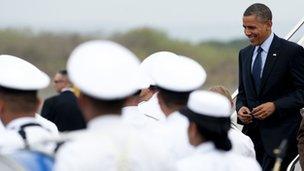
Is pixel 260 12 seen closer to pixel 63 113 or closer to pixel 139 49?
pixel 63 113

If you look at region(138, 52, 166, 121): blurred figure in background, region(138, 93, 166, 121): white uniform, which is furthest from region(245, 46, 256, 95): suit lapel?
region(138, 93, 166, 121): white uniform

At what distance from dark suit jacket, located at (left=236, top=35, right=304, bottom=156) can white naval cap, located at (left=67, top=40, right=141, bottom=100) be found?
3.51m

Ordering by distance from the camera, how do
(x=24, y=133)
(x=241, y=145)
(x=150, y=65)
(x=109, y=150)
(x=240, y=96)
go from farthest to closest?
(x=240, y=96)
(x=150, y=65)
(x=241, y=145)
(x=24, y=133)
(x=109, y=150)

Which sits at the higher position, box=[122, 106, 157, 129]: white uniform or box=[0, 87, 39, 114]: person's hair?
box=[0, 87, 39, 114]: person's hair

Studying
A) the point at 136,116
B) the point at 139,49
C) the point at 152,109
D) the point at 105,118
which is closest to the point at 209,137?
the point at 105,118

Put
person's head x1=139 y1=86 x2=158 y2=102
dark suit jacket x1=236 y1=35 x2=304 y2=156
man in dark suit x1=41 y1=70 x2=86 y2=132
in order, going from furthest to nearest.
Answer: man in dark suit x1=41 y1=70 x2=86 y2=132, dark suit jacket x1=236 y1=35 x2=304 y2=156, person's head x1=139 y1=86 x2=158 y2=102

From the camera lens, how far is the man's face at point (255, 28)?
7055mm

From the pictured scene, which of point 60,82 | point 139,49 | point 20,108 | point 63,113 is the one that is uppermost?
point 20,108

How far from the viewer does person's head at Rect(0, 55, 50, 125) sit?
4426mm

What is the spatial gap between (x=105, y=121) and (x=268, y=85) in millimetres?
3687

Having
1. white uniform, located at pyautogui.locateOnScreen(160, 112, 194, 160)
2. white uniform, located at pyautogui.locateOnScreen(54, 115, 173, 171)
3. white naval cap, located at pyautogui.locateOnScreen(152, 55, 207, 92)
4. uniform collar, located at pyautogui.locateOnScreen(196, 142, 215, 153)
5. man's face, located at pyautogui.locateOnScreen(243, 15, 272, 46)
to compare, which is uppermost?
white uniform, located at pyautogui.locateOnScreen(54, 115, 173, 171)

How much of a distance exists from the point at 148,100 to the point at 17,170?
232cm

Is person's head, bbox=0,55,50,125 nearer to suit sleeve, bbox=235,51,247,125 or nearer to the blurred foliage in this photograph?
suit sleeve, bbox=235,51,247,125

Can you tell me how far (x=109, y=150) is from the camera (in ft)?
11.9
